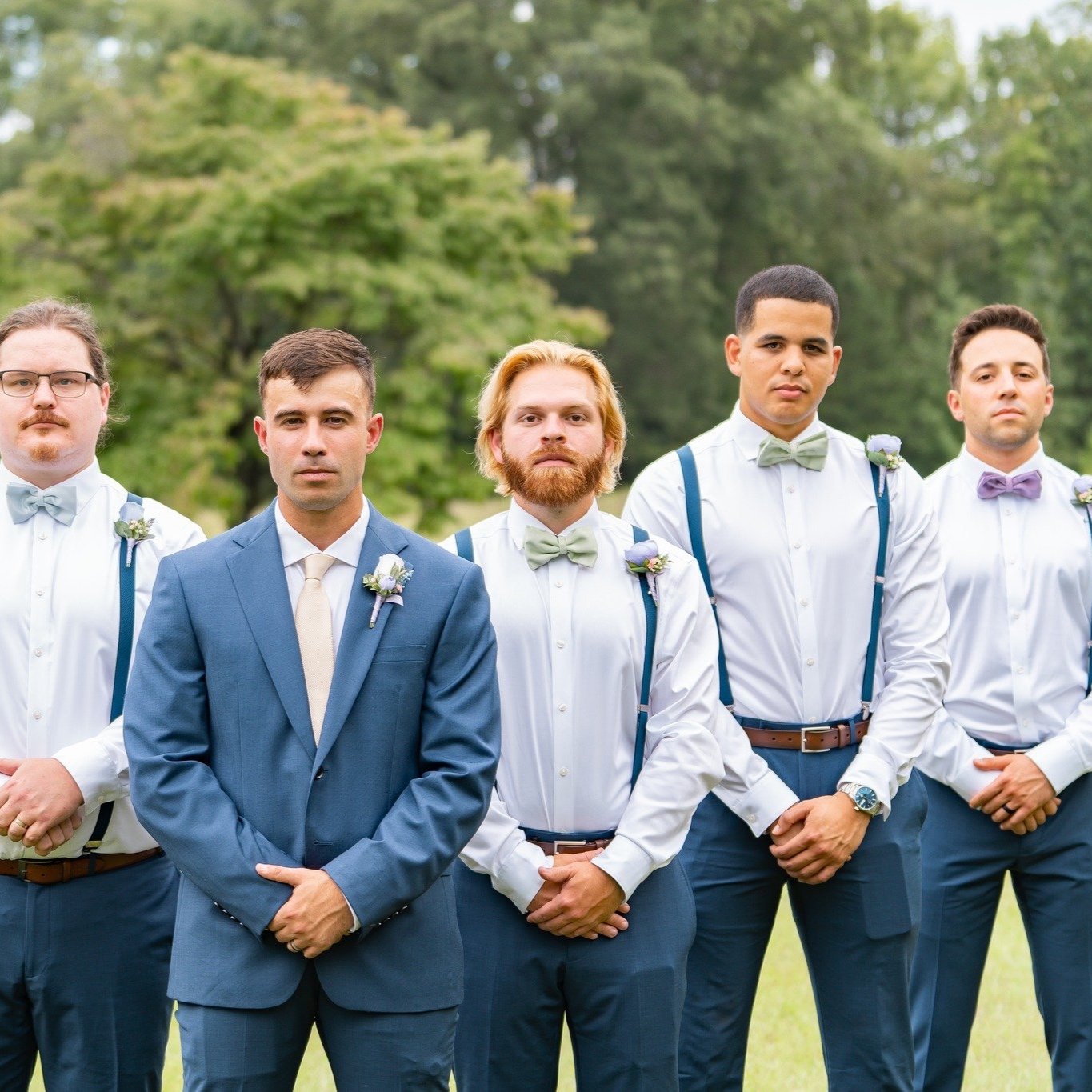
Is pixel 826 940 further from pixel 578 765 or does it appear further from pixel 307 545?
pixel 307 545

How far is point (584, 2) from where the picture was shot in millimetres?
28062

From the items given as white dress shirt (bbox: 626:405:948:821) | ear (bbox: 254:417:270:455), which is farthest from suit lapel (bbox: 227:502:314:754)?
white dress shirt (bbox: 626:405:948:821)

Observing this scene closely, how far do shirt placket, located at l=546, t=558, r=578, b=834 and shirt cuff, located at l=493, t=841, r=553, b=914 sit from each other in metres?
0.14

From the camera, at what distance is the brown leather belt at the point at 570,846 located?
3502mm

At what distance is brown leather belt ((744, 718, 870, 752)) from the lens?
12.9 feet

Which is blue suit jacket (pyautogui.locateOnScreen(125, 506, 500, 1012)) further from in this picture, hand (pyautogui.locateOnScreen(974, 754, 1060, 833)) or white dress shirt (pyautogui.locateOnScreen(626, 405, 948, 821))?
hand (pyautogui.locateOnScreen(974, 754, 1060, 833))

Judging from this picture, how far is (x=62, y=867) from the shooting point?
359 cm

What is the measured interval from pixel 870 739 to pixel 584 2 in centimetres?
2652

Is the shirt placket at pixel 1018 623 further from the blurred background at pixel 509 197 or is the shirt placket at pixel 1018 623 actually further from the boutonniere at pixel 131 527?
the blurred background at pixel 509 197

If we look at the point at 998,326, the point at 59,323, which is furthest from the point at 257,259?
the point at 59,323

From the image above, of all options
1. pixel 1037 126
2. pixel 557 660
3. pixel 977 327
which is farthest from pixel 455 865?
pixel 1037 126

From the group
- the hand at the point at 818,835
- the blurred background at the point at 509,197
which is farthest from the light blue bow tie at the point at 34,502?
the blurred background at the point at 509,197

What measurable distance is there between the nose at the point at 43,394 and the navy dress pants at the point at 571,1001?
1.66 meters

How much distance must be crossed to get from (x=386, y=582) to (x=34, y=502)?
1.13m
